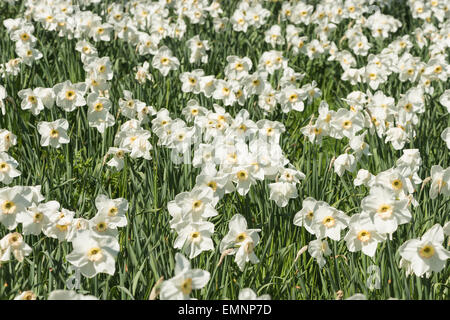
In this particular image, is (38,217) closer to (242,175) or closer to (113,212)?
(113,212)

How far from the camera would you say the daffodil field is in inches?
80.7

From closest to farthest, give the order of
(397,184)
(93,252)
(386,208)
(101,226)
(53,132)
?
(93,252), (386,208), (101,226), (397,184), (53,132)

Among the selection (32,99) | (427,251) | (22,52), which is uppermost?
(22,52)

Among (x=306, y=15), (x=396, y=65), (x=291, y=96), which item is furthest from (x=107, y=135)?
(x=306, y=15)

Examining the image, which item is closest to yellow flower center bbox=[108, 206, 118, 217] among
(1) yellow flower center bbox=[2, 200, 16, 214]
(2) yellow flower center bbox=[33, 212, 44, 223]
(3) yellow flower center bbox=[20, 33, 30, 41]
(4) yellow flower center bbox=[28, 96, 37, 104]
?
(2) yellow flower center bbox=[33, 212, 44, 223]

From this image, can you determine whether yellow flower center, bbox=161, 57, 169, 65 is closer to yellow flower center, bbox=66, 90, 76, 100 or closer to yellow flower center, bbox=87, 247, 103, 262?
yellow flower center, bbox=66, 90, 76, 100

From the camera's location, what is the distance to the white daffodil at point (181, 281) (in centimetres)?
163

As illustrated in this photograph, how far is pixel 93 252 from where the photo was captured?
73.4 inches

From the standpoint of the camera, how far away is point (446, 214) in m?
2.55

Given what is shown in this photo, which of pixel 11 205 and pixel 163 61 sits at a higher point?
pixel 163 61

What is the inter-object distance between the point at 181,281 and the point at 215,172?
783 mm

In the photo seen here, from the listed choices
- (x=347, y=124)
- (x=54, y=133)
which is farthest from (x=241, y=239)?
(x=54, y=133)

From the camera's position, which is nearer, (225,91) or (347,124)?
(347,124)
